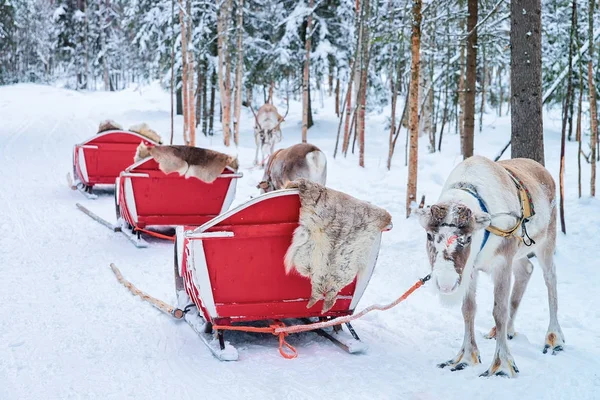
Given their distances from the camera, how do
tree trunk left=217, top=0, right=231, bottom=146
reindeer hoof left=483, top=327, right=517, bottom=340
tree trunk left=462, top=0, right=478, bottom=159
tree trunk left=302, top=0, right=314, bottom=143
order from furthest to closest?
tree trunk left=217, top=0, right=231, bottom=146, tree trunk left=302, top=0, right=314, bottom=143, tree trunk left=462, top=0, right=478, bottom=159, reindeer hoof left=483, top=327, right=517, bottom=340

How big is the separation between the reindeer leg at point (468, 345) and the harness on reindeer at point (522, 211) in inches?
16.5

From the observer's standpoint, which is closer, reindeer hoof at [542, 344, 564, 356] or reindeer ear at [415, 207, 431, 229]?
reindeer ear at [415, 207, 431, 229]

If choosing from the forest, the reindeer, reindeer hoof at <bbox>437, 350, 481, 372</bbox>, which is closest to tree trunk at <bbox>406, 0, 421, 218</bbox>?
the forest

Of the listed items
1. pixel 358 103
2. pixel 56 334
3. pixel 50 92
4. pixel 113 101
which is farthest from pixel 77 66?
pixel 56 334

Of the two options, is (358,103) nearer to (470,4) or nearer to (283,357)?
(470,4)

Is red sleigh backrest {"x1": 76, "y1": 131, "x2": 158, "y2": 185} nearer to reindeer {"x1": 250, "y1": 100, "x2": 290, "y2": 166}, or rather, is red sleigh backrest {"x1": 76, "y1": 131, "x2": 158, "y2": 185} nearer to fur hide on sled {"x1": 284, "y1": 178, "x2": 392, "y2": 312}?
reindeer {"x1": 250, "y1": 100, "x2": 290, "y2": 166}

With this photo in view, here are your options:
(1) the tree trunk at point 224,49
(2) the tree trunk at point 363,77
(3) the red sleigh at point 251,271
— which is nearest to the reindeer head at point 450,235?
(3) the red sleigh at point 251,271

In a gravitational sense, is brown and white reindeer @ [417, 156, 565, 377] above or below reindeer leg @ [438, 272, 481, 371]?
above

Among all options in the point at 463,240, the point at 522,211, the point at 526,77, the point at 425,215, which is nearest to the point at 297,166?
the point at 526,77

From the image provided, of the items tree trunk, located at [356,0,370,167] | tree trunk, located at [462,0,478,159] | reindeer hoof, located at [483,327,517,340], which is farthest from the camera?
tree trunk, located at [356,0,370,167]

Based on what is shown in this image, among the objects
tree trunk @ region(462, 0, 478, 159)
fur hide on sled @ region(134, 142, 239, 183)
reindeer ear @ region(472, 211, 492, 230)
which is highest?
tree trunk @ region(462, 0, 478, 159)

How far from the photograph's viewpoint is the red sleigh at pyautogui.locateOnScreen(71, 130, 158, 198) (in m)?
12.4

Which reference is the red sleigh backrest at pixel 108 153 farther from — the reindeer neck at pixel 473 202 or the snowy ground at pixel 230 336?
the reindeer neck at pixel 473 202

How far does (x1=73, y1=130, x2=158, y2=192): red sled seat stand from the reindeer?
5507mm
